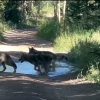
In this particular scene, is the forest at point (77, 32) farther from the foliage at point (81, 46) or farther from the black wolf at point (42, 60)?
the black wolf at point (42, 60)

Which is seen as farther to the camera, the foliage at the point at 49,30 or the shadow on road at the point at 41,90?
the foliage at the point at 49,30

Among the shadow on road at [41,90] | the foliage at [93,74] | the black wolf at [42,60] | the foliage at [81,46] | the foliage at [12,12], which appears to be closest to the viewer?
the shadow on road at [41,90]

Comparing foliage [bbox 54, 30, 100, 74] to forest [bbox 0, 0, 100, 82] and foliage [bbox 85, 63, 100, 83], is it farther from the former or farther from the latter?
foliage [bbox 85, 63, 100, 83]

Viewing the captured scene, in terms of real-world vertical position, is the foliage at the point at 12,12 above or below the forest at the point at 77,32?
below

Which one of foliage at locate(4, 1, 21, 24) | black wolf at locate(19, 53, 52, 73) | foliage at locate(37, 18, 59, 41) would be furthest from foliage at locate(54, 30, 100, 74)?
foliage at locate(4, 1, 21, 24)

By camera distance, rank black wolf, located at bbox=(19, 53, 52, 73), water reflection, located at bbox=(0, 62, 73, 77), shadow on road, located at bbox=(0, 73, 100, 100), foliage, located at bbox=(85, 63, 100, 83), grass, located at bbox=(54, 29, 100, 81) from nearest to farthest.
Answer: shadow on road, located at bbox=(0, 73, 100, 100)
foliage, located at bbox=(85, 63, 100, 83)
grass, located at bbox=(54, 29, 100, 81)
black wolf, located at bbox=(19, 53, 52, 73)
water reflection, located at bbox=(0, 62, 73, 77)

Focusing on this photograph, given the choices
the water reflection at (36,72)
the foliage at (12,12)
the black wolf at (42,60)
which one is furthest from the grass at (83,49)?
the foliage at (12,12)

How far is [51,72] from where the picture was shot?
61.9 ft

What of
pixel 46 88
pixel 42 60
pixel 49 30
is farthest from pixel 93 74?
pixel 49 30

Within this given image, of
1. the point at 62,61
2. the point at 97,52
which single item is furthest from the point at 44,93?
the point at 62,61

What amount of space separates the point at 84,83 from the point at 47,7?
84919 millimetres

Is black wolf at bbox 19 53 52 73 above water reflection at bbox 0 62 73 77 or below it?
above

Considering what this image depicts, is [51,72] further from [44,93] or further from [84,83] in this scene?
[44,93]

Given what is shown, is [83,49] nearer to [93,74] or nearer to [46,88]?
[93,74]
